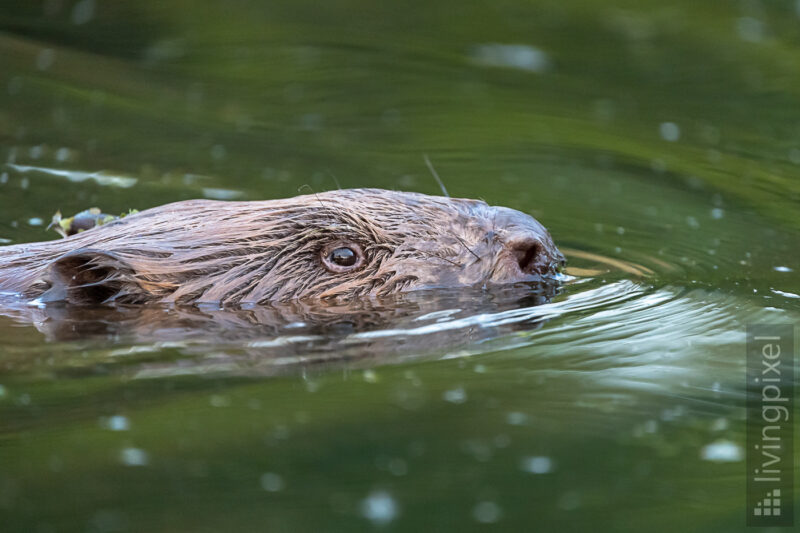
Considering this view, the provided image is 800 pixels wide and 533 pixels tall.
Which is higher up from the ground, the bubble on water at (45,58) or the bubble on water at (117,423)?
the bubble on water at (45,58)

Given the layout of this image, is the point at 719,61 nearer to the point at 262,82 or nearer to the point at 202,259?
the point at 262,82

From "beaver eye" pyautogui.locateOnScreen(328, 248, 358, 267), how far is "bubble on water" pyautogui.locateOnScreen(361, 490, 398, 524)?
83.9 inches

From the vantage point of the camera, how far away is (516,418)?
3.99 m

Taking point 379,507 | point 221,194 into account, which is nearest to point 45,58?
point 221,194

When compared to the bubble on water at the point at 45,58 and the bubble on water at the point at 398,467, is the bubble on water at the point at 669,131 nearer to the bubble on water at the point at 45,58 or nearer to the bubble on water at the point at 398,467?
the bubble on water at the point at 45,58

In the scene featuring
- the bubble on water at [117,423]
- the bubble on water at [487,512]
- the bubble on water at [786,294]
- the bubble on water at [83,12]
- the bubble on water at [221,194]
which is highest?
the bubble on water at [83,12]

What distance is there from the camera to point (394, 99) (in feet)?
31.3

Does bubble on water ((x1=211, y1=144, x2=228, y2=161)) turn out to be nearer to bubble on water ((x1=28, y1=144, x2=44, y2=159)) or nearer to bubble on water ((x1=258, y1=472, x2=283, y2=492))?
bubble on water ((x1=28, y1=144, x2=44, y2=159))

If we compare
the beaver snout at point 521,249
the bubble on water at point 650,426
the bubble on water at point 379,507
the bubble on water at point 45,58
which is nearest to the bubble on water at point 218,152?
the bubble on water at point 45,58

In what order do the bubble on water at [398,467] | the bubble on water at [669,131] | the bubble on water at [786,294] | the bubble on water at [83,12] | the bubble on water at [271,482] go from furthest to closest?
the bubble on water at [83,12]
the bubble on water at [669,131]
the bubble on water at [786,294]
the bubble on water at [398,467]
the bubble on water at [271,482]

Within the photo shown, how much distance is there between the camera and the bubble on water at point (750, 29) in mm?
10062

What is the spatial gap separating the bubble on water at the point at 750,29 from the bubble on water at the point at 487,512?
7671 mm

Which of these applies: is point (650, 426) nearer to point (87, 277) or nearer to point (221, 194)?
Result: point (87, 277)

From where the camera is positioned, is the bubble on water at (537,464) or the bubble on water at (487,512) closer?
the bubble on water at (487,512)
